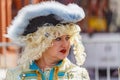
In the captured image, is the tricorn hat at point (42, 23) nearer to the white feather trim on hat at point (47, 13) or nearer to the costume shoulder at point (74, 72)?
the white feather trim on hat at point (47, 13)

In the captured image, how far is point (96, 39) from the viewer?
7820 millimetres

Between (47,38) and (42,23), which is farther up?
(42,23)

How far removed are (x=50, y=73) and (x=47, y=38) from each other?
0.26m

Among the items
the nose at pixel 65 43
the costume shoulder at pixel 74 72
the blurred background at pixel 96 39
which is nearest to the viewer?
the nose at pixel 65 43

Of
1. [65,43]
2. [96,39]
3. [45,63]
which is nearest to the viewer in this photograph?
[65,43]

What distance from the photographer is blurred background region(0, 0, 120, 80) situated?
6.45m

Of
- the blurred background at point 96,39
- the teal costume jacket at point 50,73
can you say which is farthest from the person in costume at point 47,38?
the blurred background at point 96,39

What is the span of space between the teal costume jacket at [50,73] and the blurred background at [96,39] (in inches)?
32.8

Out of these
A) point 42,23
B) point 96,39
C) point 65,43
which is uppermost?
point 96,39

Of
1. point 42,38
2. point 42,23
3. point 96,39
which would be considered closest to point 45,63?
point 42,38

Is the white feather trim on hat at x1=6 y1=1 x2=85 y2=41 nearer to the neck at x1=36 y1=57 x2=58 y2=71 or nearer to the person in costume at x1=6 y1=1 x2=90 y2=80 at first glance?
the person in costume at x1=6 y1=1 x2=90 y2=80

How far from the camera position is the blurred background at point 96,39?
645 centimetres

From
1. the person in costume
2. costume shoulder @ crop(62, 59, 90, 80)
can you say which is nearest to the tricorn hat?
the person in costume

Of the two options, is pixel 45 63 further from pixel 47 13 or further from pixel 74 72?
pixel 47 13
